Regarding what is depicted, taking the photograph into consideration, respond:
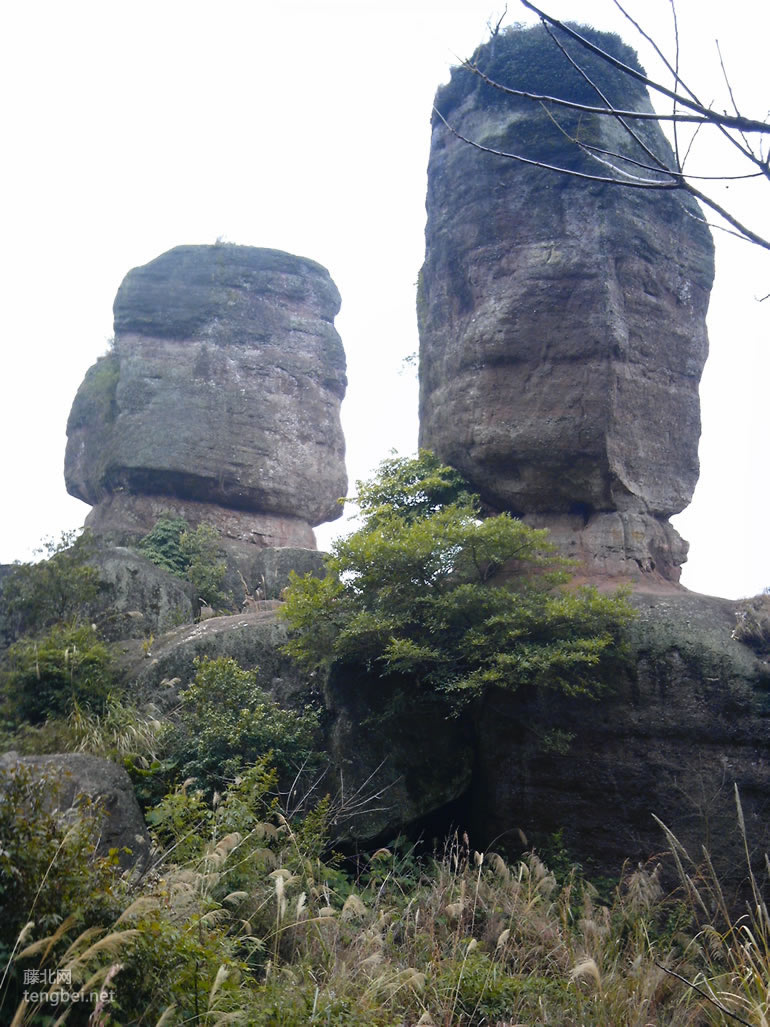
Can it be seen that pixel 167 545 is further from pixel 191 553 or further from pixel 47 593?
pixel 47 593

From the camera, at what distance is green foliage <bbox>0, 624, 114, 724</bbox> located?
35.2ft

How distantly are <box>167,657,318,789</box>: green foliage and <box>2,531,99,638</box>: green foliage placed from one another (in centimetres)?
291

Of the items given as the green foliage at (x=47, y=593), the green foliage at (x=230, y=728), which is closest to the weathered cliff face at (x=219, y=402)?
the green foliage at (x=47, y=593)

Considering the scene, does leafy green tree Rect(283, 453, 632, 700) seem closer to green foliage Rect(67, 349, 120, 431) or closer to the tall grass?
the tall grass

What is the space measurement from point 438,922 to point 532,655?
3.35 metres

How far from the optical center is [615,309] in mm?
12734

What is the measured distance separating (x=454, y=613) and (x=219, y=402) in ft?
34.0

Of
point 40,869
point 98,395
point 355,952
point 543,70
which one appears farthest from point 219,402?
point 40,869

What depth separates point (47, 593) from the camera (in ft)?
41.0

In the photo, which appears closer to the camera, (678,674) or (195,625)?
(678,674)

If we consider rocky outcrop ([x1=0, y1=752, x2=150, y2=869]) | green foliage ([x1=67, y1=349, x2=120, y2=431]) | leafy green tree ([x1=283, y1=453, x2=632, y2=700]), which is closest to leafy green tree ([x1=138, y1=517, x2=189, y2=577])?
green foliage ([x1=67, y1=349, x2=120, y2=431])

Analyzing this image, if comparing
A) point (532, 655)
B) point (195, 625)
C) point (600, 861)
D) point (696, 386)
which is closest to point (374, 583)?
point (532, 655)

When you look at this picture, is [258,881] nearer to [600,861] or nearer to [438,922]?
[438,922]

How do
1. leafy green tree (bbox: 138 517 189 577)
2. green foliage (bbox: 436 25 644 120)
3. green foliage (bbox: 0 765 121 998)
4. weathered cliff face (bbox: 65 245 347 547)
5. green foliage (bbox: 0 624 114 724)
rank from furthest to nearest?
weathered cliff face (bbox: 65 245 347 547) → leafy green tree (bbox: 138 517 189 577) → green foliage (bbox: 436 25 644 120) → green foliage (bbox: 0 624 114 724) → green foliage (bbox: 0 765 121 998)
